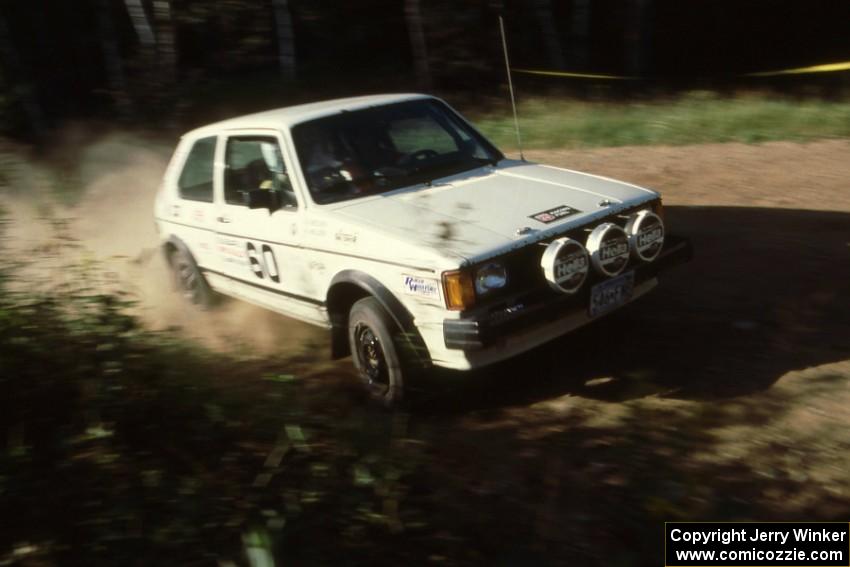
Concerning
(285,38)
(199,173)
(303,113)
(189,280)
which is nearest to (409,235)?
(303,113)

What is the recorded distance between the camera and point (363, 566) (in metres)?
3.52

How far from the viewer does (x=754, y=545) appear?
11.7ft

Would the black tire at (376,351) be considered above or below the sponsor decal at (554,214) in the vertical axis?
below

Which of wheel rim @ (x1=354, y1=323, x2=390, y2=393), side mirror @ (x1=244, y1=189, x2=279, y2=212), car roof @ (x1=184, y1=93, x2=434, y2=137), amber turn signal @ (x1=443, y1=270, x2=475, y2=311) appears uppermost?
A: car roof @ (x1=184, y1=93, x2=434, y2=137)

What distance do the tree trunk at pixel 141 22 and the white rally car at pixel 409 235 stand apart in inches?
482

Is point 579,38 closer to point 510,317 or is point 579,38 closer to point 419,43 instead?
point 419,43

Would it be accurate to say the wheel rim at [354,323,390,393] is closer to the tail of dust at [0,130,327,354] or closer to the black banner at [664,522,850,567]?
the tail of dust at [0,130,327,354]

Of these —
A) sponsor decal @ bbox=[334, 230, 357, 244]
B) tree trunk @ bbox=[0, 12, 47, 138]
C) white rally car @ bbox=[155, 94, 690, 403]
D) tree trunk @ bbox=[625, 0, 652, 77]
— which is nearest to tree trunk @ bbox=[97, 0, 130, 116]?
tree trunk @ bbox=[0, 12, 47, 138]

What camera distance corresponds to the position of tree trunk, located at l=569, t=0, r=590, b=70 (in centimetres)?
2039

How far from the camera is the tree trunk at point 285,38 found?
20.8 meters

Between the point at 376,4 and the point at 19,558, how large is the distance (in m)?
20.3

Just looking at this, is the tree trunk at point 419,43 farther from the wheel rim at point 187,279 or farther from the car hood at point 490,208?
the car hood at point 490,208

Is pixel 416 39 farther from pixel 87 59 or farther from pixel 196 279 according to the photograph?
pixel 196 279

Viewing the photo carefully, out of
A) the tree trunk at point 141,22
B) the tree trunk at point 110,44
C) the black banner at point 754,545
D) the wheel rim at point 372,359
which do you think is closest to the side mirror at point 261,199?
the wheel rim at point 372,359
